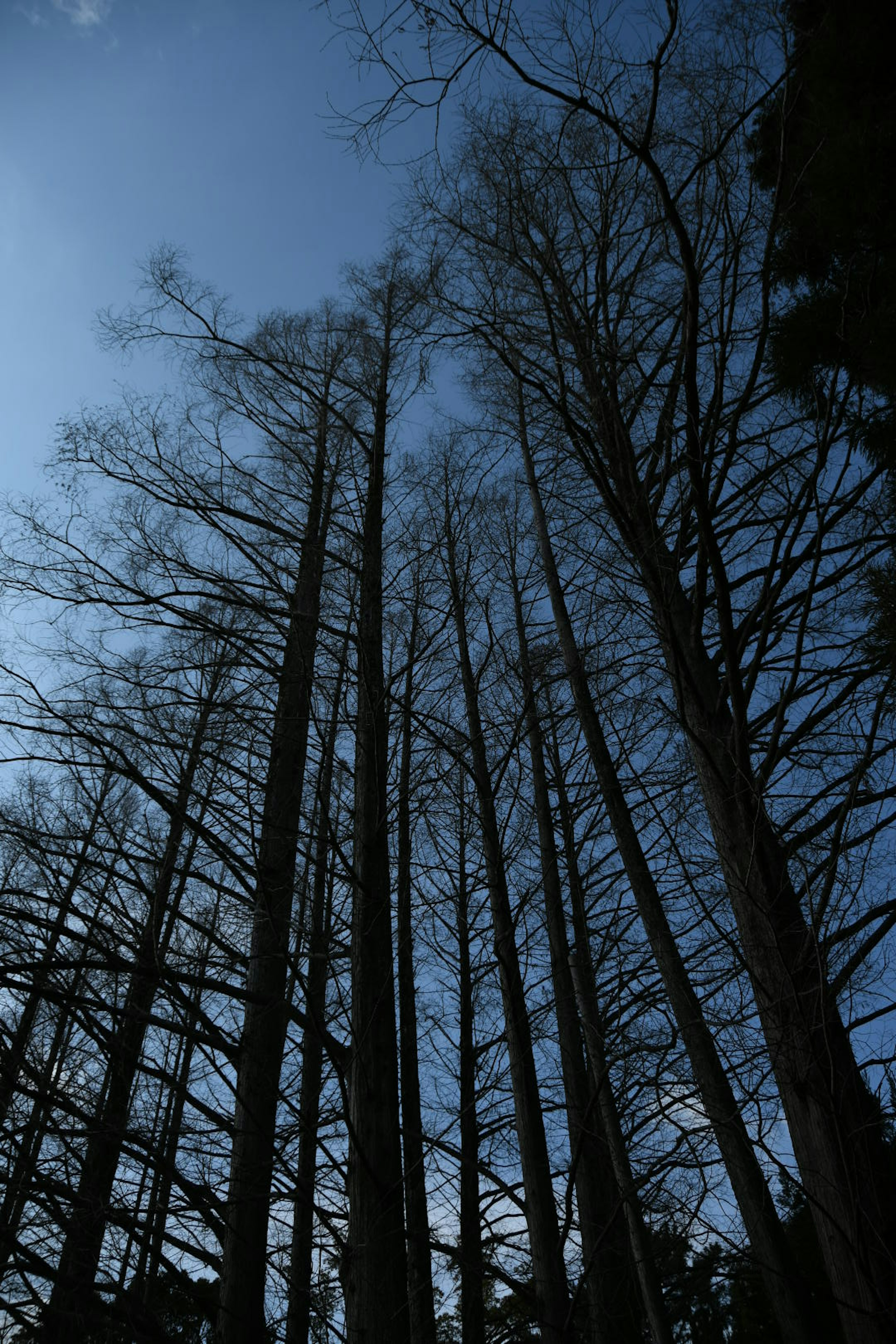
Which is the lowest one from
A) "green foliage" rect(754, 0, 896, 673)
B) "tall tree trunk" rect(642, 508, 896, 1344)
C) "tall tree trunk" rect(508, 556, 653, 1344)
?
"tall tree trunk" rect(642, 508, 896, 1344)

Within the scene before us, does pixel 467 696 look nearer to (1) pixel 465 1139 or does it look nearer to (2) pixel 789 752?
(2) pixel 789 752

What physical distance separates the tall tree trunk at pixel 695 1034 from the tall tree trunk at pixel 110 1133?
80.6 inches

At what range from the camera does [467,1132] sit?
753 cm

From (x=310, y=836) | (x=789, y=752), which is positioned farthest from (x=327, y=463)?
(x=789, y=752)

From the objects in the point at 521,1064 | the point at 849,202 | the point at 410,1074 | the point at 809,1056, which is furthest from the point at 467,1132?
the point at 849,202

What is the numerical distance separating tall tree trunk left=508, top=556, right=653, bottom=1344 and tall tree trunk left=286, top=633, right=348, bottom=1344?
1427 mm

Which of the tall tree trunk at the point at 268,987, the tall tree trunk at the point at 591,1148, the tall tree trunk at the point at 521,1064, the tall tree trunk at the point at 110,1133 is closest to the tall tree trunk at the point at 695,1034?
the tall tree trunk at the point at 591,1148

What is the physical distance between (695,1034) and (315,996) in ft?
6.36

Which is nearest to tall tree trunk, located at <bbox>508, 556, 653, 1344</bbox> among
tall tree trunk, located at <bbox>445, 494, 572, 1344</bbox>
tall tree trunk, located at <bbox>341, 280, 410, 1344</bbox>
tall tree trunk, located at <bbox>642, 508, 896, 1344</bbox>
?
tall tree trunk, located at <bbox>445, 494, 572, 1344</bbox>

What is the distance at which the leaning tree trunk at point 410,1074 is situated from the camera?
→ 4.02 meters

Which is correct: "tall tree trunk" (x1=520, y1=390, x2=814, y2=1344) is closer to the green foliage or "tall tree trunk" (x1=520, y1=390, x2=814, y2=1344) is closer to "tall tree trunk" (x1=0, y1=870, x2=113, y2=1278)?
the green foliage

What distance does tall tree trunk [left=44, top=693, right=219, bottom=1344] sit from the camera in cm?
289

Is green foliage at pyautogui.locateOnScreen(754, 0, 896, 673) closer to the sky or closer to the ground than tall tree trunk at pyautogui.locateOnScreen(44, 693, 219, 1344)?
closer to the sky

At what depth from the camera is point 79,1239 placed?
122 inches
